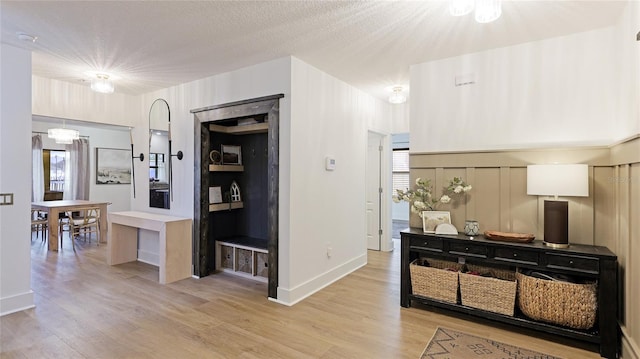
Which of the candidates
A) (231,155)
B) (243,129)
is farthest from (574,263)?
(231,155)

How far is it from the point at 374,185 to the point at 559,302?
3.49 metres

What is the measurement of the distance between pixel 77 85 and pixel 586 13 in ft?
19.1

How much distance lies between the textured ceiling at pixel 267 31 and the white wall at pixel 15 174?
273 millimetres

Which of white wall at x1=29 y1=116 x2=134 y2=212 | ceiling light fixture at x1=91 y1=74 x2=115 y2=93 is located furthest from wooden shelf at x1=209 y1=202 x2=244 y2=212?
white wall at x1=29 y1=116 x2=134 y2=212

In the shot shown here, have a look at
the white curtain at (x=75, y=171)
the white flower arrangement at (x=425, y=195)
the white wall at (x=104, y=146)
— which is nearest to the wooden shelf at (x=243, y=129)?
the white flower arrangement at (x=425, y=195)

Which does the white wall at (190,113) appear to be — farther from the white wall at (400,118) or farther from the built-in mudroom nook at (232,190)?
the white wall at (400,118)

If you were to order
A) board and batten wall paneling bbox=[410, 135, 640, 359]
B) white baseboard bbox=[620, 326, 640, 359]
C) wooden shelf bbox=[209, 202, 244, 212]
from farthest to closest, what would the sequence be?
wooden shelf bbox=[209, 202, 244, 212], board and batten wall paneling bbox=[410, 135, 640, 359], white baseboard bbox=[620, 326, 640, 359]

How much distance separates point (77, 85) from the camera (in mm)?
4555

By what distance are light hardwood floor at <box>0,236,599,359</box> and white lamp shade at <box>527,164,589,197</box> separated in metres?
1.19

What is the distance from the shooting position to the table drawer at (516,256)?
2.64 meters

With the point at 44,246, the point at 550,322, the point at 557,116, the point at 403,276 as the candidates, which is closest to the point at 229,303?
the point at 403,276

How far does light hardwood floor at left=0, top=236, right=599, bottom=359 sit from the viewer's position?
2471 mm

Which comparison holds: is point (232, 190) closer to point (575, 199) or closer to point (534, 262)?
point (534, 262)

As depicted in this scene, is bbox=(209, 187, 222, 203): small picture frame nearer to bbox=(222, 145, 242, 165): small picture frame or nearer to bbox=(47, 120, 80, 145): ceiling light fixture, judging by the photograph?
bbox=(222, 145, 242, 165): small picture frame
